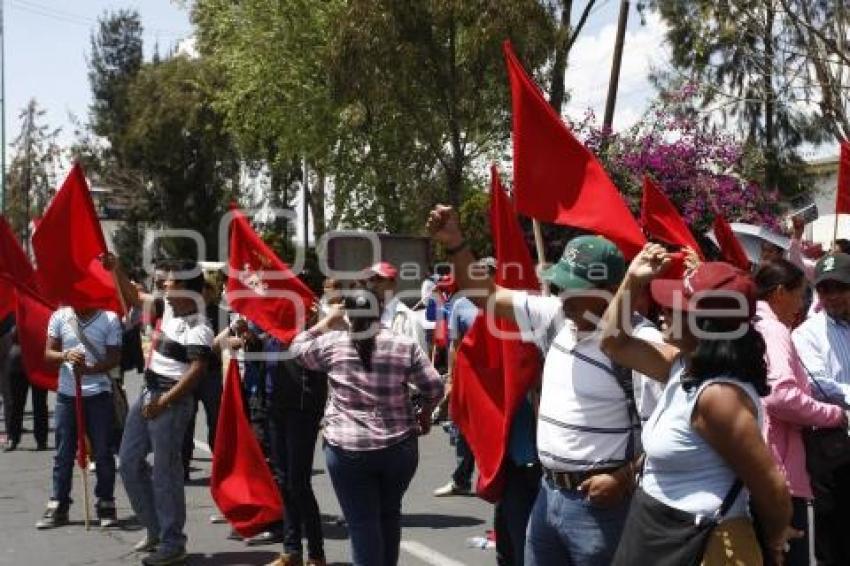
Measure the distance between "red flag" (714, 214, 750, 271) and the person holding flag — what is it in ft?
14.7

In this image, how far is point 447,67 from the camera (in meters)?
20.4

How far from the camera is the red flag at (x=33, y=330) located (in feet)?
29.8

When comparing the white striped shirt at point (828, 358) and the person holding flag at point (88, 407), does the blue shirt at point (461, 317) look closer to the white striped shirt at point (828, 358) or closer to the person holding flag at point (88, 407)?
the person holding flag at point (88, 407)

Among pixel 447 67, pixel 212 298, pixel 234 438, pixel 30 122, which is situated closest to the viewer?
pixel 234 438

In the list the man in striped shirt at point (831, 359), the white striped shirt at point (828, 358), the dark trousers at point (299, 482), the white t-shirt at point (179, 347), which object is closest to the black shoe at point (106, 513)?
the white t-shirt at point (179, 347)

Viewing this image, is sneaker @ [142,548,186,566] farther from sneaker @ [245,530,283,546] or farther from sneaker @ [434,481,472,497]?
sneaker @ [434,481,472,497]

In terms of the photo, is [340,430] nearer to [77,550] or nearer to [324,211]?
[77,550]

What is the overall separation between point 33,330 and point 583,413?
640 centimetres

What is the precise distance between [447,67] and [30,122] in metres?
37.7

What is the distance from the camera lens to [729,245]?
6059mm

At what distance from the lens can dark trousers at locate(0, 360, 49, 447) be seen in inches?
481

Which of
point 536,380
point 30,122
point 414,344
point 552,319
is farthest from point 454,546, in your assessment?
point 30,122

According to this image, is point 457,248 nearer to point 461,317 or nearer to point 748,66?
point 461,317

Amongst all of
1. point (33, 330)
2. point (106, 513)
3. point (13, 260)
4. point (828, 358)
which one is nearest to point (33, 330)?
point (33, 330)
